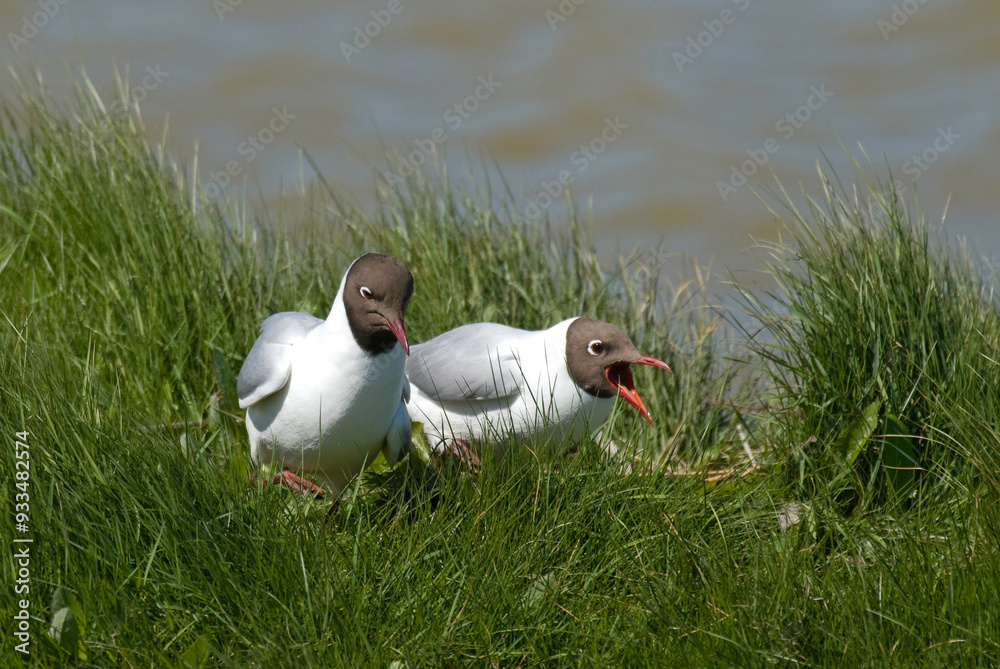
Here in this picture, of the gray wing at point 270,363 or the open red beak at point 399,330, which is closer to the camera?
the open red beak at point 399,330

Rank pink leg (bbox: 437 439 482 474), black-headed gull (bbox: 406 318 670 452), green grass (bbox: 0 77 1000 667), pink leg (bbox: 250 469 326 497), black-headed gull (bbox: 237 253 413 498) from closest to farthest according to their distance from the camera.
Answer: green grass (bbox: 0 77 1000 667) < pink leg (bbox: 250 469 326 497) < black-headed gull (bbox: 237 253 413 498) < pink leg (bbox: 437 439 482 474) < black-headed gull (bbox: 406 318 670 452)

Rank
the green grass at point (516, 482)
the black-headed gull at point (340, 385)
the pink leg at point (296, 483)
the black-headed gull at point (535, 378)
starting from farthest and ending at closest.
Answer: the black-headed gull at point (535, 378), the black-headed gull at point (340, 385), the pink leg at point (296, 483), the green grass at point (516, 482)

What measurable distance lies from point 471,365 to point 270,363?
773 mm

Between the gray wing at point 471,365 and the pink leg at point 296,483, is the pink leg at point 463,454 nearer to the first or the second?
the gray wing at point 471,365

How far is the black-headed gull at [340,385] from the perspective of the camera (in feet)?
11.5

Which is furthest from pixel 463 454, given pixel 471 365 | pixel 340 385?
pixel 340 385

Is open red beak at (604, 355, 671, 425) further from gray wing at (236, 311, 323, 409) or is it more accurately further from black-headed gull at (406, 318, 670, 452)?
gray wing at (236, 311, 323, 409)

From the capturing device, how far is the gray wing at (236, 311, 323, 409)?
3689mm

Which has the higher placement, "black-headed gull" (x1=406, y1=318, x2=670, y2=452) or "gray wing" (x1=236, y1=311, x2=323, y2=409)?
"gray wing" (x1=236, y1=311, x2=323, y2=409)

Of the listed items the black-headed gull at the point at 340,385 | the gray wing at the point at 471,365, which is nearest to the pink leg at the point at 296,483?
the black-headed gull at the point at 340,385

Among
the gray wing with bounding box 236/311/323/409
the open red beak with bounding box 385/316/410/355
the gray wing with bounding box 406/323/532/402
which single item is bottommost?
the gray wing with bounding box 406/323/532/402

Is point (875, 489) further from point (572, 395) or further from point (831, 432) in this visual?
point (572, 395)

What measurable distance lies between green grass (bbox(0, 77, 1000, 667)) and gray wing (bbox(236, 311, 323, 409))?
0.22m

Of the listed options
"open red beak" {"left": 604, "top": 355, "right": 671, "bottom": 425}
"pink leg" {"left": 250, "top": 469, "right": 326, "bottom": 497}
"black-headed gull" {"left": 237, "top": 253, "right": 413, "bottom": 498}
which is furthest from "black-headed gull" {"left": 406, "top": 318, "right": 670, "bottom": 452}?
"pink leg" {"left": 250, "top": 469, "right": 326, "bottom": 497}
